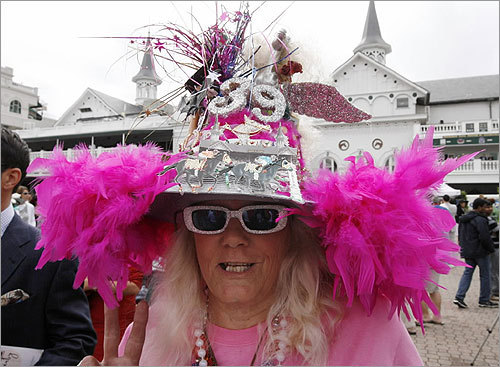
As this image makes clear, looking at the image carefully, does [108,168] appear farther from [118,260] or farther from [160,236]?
[160,236]

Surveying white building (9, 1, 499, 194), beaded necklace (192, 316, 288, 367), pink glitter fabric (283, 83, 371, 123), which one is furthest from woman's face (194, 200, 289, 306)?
white building (9, 1, 499, 194)

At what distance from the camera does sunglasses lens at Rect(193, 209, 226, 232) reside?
150 cm

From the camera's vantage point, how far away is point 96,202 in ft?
4.75

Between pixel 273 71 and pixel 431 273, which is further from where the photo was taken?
pixel 273 71

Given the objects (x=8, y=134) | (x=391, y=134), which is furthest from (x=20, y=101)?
(x=8, y=134)

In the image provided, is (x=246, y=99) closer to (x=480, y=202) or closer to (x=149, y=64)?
(x=149, y=64)

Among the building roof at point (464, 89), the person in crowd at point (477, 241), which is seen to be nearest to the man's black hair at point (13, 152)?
the person in crowd at point (477, 241)

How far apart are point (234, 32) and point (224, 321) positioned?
1.31 metres

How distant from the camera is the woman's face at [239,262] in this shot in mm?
1471

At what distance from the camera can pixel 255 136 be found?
1.51m

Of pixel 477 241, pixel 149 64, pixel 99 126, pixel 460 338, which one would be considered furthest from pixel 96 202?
pixel 99 126

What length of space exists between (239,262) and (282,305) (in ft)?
0.87

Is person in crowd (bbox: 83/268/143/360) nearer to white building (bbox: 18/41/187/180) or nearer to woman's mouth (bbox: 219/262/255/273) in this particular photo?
white building (bbox: 18/41/187/180)

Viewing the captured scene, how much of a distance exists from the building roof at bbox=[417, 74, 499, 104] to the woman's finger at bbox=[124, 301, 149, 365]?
35.6m
